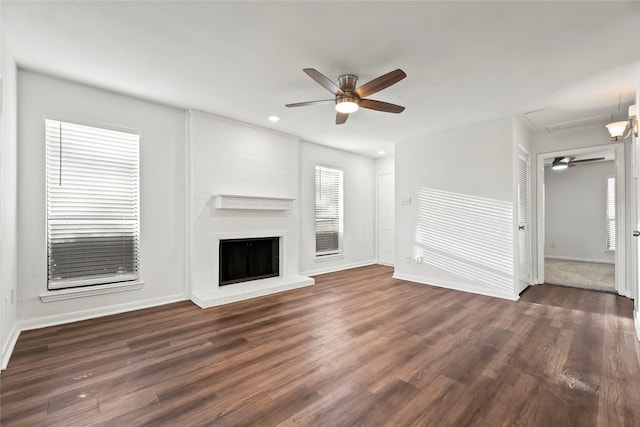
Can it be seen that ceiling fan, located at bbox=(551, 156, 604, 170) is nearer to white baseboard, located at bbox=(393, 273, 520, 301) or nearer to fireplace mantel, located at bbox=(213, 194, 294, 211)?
white baseboard, located at bbox=(393, 273, 520, 301)

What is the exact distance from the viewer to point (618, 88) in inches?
130

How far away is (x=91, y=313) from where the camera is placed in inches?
133

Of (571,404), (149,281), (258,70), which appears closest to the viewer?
(571,404)

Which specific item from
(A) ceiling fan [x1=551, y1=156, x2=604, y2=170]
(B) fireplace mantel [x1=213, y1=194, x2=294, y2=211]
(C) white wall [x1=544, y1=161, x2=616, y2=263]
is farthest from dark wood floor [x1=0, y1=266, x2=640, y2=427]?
(C) white wall [x1=544, y1=161, x2=616, y2=263]

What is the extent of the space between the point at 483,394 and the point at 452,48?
8.99ft

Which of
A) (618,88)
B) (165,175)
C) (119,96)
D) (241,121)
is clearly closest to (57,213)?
(165,175)

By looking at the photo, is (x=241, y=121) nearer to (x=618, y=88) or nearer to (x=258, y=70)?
(x=258, y=70)

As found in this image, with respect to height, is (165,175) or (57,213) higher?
(165,175)

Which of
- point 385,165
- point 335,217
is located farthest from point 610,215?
point 335,217

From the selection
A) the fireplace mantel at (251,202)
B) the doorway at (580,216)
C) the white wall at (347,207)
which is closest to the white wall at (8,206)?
the fireplace mantel at (251,202)

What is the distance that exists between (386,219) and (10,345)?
21.1 feet

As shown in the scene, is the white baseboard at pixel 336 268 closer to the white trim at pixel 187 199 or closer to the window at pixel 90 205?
the white trim at pixel 187 199

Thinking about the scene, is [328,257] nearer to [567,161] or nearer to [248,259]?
[248,259]

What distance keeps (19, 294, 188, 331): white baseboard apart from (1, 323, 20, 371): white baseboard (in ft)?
0.45
